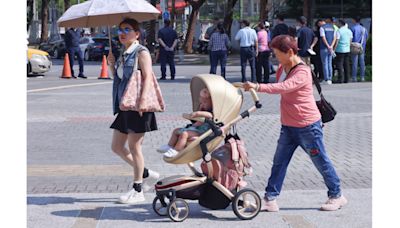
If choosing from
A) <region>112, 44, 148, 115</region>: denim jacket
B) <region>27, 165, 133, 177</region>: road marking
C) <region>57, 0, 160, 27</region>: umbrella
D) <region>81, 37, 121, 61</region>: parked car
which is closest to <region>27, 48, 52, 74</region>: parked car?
<region>81, 37, 121, 61</region>: parked car

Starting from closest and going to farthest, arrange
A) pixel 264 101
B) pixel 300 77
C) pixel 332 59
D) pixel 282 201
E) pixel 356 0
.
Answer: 1. pixel 300 77
2. pixel 282 201
3. pixel 264 101
4. pixel 332 59
5. pixel 356 0

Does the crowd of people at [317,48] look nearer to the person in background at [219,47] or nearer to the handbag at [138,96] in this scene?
the person in background at [219,47]

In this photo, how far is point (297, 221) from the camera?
6738 millimetres

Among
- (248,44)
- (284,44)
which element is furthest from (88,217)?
(248,44)

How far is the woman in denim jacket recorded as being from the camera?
23.6 feet

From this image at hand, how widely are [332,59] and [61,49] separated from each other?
2309cm

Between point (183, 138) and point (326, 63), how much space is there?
551 inches

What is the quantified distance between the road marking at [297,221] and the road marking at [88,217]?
1.68m

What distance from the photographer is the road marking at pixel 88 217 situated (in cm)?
670

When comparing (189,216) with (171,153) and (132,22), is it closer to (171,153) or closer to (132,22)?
(171,153)

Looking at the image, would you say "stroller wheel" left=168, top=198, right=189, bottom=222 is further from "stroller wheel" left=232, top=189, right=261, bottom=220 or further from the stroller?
"stroller wheel" left=232, top=189, right=261, bottom=220

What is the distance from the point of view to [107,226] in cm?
662
